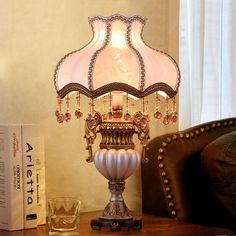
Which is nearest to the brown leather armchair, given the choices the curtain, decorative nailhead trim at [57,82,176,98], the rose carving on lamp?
the curtain

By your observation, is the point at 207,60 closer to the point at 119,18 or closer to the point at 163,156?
the point at 163,156

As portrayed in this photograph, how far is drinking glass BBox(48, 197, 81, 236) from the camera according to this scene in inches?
57.1

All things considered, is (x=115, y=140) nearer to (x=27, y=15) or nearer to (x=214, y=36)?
(x=27, y=15)

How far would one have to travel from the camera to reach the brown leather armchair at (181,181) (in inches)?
68.9

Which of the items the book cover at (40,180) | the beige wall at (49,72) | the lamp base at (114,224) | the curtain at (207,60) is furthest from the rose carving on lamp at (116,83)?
the curtain at (207,60)

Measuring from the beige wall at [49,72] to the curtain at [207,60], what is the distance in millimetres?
185

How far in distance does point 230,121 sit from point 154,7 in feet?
1.48

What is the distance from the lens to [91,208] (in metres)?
1.82

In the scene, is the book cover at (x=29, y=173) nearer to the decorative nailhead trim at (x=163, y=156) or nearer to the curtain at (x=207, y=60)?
the decorative nailhead trim at (x=163, y=156)

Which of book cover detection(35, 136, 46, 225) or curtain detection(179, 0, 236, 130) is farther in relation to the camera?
curtain detection(179, 0, 236, 130)

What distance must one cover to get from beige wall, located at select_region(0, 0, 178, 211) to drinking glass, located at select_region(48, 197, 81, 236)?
24 cm

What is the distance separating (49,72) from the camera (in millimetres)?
1708

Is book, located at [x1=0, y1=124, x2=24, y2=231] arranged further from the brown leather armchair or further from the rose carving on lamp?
the brown leather armchair

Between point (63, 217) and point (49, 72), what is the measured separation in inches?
18.2
